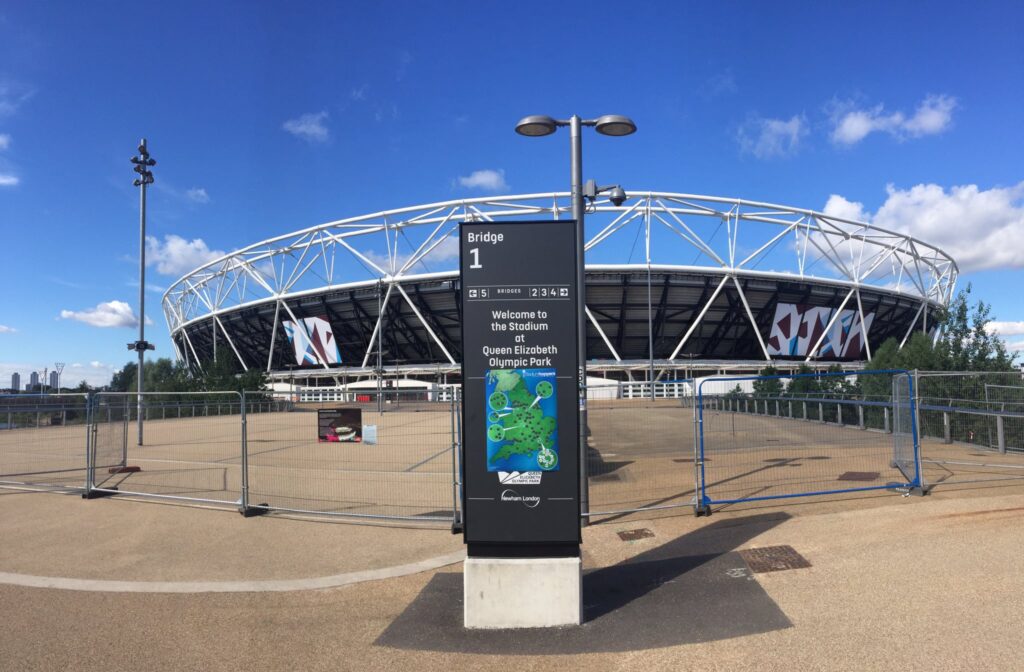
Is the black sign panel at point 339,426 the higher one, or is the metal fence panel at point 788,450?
the black sign panel at point 339,426

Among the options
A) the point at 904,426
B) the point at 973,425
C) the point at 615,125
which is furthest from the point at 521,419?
the point at 973,425

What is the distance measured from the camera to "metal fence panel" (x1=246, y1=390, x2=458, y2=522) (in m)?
10.1

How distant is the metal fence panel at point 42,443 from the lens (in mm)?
13477

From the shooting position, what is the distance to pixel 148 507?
10367 mm

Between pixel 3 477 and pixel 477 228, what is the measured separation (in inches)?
536

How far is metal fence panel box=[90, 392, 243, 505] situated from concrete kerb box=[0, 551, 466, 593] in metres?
3.07

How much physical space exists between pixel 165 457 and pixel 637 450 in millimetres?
11509

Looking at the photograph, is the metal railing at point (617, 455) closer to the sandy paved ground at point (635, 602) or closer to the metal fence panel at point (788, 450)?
the metal fence panel at point (788, 450)

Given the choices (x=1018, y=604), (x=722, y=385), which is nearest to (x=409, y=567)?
(x=1018, y=604)

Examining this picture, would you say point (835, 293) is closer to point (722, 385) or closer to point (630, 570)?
point (722, 385)

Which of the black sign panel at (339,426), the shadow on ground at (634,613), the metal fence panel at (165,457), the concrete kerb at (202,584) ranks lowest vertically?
the concrete kerb at (202,584)

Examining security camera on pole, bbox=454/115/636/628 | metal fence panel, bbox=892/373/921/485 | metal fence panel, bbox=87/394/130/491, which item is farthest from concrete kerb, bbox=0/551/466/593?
metal fence panel, bbox=892/373/921/485

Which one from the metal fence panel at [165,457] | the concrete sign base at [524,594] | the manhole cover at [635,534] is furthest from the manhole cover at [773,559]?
the metal fence panel at [165,457]

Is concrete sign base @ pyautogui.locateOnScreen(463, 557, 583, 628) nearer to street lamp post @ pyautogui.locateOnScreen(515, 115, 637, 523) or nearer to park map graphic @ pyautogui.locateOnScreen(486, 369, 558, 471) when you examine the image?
park map graphic @ pyautogui.locateOnScreen(486, 369, 558, 471)
